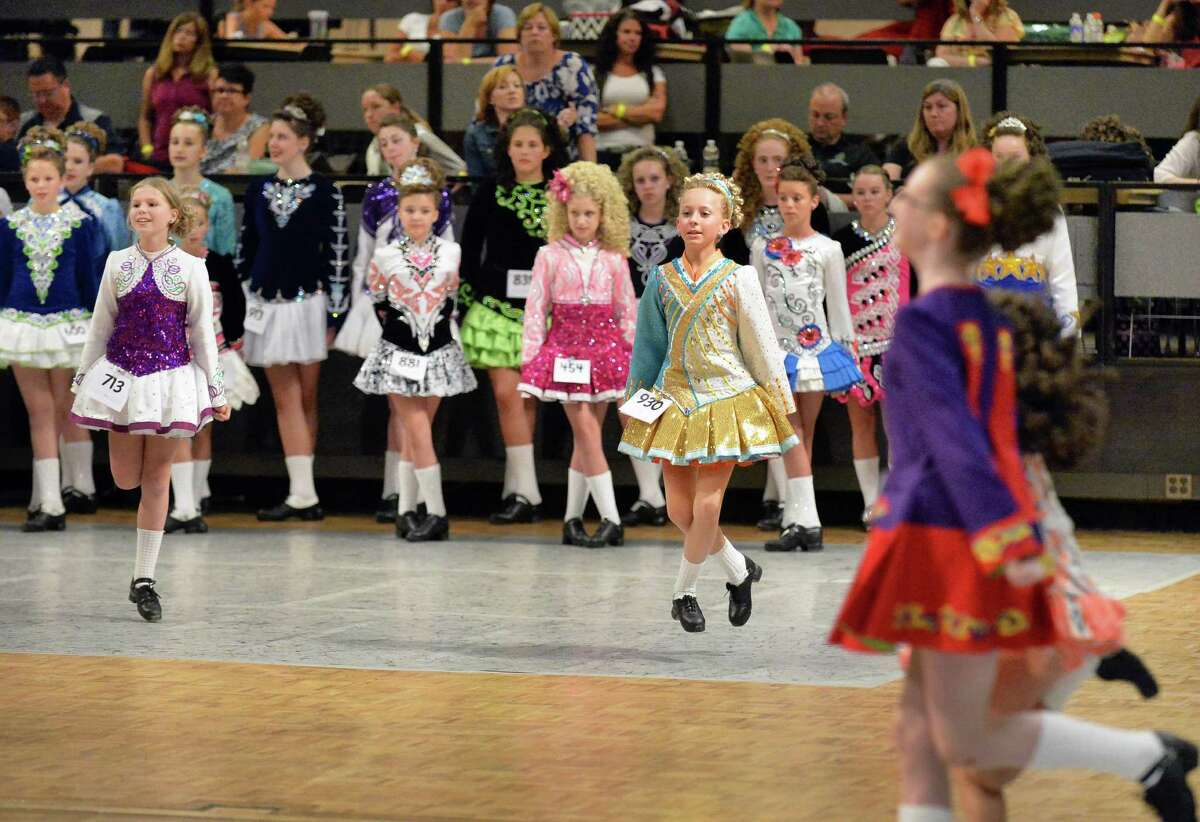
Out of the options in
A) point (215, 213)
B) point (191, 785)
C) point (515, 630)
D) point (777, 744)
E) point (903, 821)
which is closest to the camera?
point (903, 821)

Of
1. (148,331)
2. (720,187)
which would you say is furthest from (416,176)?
(720,187)

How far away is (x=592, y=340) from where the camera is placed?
9.14 metres

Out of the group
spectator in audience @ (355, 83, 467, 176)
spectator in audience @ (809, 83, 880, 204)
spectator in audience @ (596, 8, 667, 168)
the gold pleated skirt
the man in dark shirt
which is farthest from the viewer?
the man in dark shirt

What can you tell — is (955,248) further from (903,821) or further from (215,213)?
(215,213)

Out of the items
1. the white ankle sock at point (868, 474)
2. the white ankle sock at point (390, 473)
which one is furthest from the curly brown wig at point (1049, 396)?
the white ankle sock at point (390, 473)

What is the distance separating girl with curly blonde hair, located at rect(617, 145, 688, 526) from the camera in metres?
9.59

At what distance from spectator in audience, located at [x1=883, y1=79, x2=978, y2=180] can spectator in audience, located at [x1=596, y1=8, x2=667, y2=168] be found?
1.82 meters

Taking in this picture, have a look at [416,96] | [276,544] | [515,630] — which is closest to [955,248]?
[515,630]

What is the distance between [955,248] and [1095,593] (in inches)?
28.3

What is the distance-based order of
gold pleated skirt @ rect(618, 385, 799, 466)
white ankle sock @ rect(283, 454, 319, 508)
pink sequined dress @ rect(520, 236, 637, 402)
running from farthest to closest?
white ankle sock @ rect(283, 454, 319, 508) → pink sequined dress @ rect(520, 236, 637, 402) → gold pleated skirt @ rect(618, 385, 799, 466)

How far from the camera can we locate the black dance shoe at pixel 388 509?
10.2 m

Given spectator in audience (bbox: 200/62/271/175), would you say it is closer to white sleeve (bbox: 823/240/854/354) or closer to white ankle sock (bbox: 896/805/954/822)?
white sleeve (bbox: 823/240/854/354)

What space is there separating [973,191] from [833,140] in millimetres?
7106

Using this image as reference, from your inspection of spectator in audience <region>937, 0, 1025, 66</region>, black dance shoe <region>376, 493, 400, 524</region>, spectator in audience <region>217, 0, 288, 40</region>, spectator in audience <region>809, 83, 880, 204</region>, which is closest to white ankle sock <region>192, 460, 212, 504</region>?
black dance shoe <region>376, 493, 400, 524</region>
